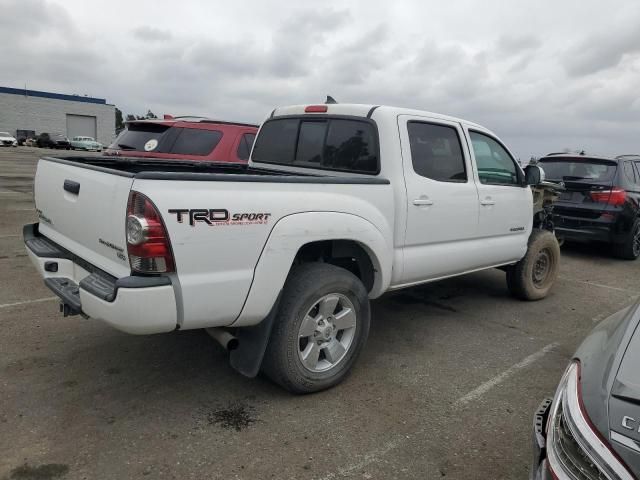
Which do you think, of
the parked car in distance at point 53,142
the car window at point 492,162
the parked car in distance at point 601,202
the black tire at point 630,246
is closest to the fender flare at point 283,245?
the car window at point 492,162

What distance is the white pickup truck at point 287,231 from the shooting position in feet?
8.56

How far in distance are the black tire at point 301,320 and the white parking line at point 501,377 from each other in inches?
32.9

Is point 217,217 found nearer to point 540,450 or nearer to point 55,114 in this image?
point 540,450

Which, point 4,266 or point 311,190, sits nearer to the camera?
point 311,190

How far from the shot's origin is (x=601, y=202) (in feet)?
27.0

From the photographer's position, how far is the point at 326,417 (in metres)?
3.16

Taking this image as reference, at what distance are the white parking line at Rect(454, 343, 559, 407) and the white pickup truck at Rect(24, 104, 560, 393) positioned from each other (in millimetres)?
783

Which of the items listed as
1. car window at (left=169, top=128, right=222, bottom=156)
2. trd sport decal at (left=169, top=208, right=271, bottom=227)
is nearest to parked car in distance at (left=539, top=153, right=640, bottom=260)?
car window at (left=169, top=128, right=222, bottom=156)

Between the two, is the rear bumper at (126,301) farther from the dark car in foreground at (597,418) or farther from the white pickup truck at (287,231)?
the dark car in foreground at (597,418)

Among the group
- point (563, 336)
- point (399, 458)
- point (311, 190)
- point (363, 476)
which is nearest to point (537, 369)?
point (563, 336)

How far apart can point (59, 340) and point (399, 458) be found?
2.86 meters

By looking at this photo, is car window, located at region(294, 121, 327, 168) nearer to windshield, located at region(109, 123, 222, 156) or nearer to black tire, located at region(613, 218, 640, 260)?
windshield, located at region(109, 123, 222, 156)

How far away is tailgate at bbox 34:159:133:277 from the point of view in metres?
2.67

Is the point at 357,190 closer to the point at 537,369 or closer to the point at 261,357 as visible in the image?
the point at 261,357
